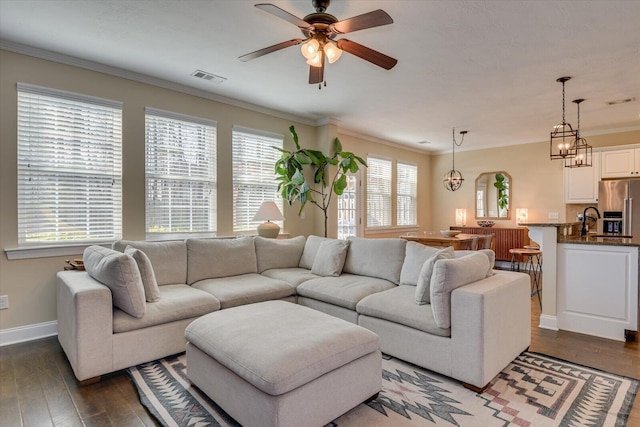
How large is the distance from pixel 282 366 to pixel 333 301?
1.60 metres

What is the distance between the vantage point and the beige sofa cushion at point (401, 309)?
2.44m

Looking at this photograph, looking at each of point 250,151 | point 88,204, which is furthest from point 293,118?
point 88,204

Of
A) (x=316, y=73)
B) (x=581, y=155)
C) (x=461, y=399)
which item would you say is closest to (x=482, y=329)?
(x=461, y=399)

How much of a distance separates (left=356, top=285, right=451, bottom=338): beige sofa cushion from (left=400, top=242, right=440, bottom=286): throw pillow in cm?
12

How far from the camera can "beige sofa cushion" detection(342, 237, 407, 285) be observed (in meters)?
3.49

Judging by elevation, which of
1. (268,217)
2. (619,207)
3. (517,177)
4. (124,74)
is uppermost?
(124,74)

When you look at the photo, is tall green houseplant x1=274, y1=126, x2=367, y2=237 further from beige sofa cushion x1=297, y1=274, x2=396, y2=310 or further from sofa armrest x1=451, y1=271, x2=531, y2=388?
sofa armrest x1=451, y1=271, x2=531, y2=388

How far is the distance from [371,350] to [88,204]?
3.27m

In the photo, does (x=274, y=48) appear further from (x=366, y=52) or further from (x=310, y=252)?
(x=310, y=252)

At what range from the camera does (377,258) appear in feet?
11.9

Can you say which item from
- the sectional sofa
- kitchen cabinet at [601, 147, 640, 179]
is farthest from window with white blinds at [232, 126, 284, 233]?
kitchen cabinet at [601, 147, 640, 179]

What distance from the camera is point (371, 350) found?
80.1 inches

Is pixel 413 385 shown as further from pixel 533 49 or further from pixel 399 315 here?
pixel 533 49

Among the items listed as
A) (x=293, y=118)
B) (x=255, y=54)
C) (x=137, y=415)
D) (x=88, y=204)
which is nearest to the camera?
(x=137, y=415)
